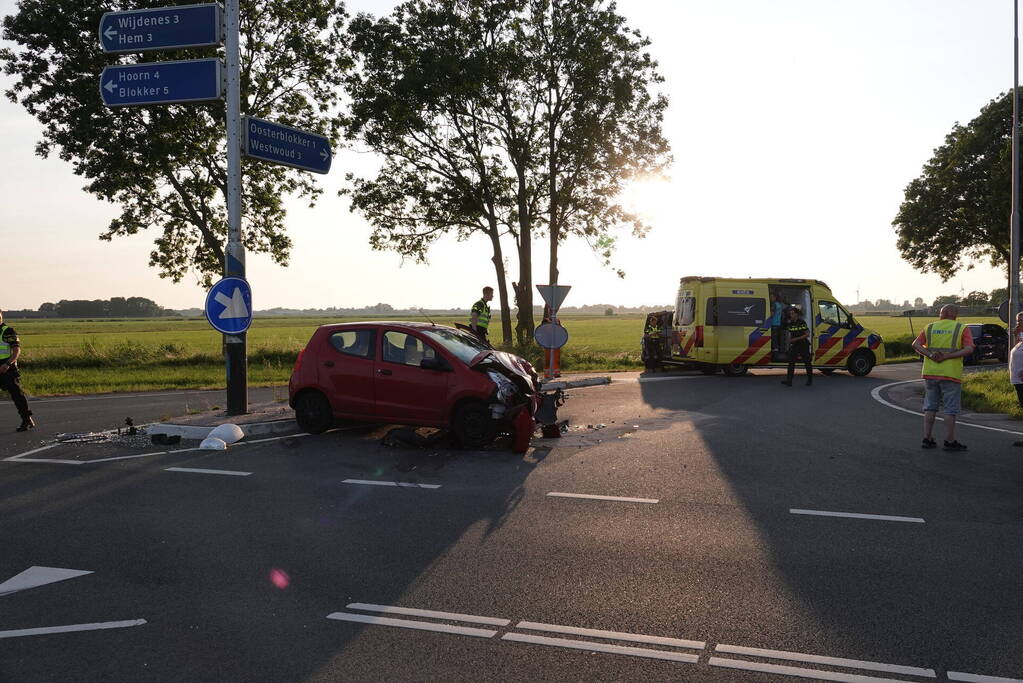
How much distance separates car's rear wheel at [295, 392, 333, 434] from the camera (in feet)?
34.7

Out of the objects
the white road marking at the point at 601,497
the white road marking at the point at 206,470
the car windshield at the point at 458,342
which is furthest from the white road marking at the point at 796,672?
the car windshield at the point at 458,342

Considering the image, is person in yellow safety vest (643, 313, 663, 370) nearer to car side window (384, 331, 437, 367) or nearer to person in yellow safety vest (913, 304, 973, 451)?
person in yellow safety vest (913, 304, 973, 451)

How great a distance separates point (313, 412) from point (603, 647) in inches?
293

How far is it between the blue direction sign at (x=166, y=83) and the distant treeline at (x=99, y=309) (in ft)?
506

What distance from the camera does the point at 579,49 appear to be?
91.6 feet

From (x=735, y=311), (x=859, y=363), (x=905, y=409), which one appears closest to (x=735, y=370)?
(x=735, y=311)

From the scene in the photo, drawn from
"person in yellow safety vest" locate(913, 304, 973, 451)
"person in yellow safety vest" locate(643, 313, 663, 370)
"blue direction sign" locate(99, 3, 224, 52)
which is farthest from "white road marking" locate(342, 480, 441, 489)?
"person in yellow safety vest" locate(643, 313, 663, 370)

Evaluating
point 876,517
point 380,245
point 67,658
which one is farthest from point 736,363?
point 67,658

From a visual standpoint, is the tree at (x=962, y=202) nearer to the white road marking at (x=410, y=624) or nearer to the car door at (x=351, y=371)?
the car door at (x=351, y=371)

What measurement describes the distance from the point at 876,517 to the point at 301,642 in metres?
4.63

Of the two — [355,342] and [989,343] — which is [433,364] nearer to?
[355,342]

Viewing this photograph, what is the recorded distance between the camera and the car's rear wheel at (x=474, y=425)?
9.52 m

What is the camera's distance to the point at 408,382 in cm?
994

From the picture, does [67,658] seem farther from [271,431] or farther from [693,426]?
[693,426]
